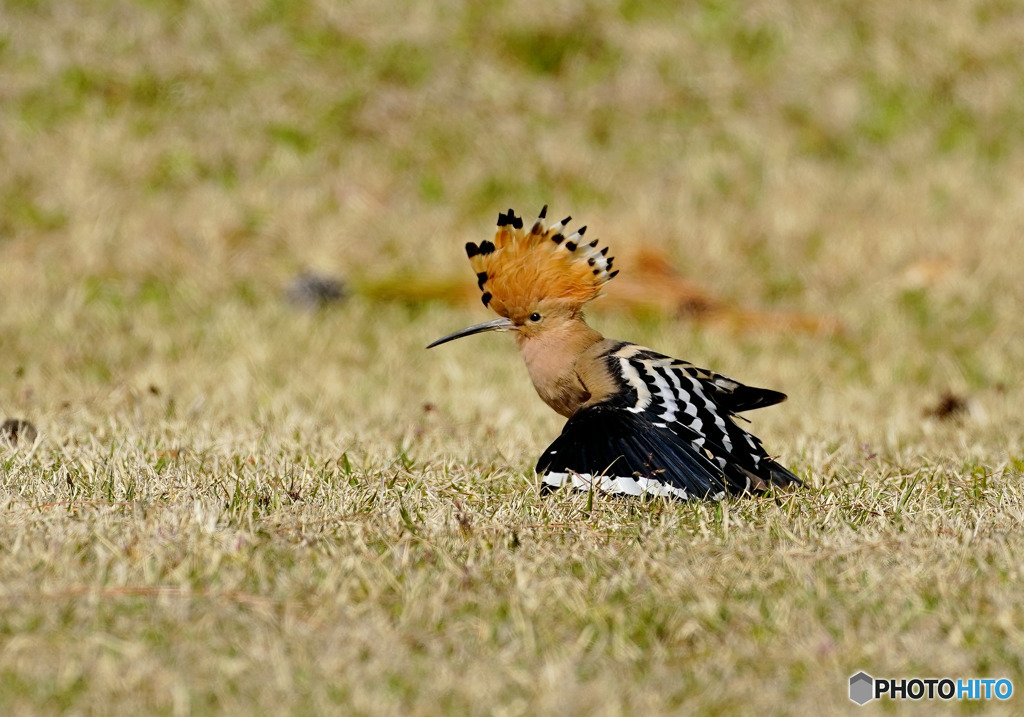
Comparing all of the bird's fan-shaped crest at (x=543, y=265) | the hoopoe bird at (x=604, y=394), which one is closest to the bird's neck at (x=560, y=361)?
the hoopoe bird at (x=604, y=394)

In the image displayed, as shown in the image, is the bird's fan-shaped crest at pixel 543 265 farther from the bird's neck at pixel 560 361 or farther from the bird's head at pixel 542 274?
the bird's neck at pixel 560 361

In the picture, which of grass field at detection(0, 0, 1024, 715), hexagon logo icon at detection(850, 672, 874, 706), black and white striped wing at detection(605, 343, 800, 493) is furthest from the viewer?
black and white striped wing at detection(605, 343, 800, 493)

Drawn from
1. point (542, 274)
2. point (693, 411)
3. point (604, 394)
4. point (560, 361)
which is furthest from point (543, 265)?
point (693, 411)

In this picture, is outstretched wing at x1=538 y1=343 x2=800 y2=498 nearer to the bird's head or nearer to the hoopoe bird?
the hoopoe bird

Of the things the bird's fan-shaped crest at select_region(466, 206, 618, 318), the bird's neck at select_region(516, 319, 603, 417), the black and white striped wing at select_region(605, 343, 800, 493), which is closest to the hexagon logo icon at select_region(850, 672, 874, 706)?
the black and white striped wing at select_region(605, 343, 800, 493)

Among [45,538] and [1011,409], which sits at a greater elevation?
[1011,409]

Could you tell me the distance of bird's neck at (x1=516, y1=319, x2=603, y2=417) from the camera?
13.7ft

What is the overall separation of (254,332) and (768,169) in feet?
17.0

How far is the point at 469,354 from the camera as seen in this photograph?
8031mm

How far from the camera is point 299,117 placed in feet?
39.1

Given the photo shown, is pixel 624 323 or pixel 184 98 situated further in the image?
pixel 184 98

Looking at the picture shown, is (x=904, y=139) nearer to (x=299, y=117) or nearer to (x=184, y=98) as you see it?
(x=299, y=117)

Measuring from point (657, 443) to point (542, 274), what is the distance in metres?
0.77

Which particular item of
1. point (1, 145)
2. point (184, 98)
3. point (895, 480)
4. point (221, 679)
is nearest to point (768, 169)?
point (184, 98)
